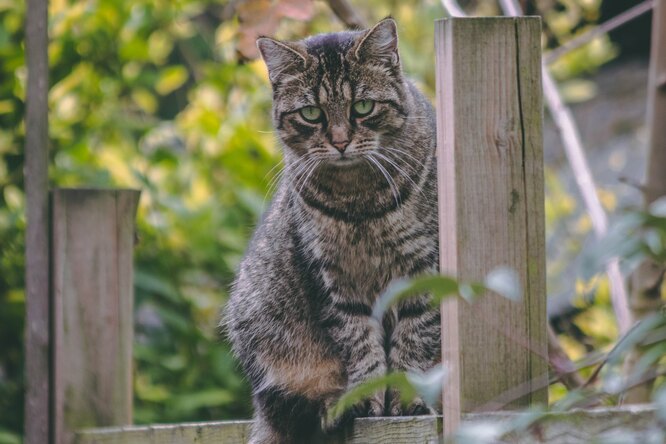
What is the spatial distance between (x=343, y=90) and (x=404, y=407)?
91 cm

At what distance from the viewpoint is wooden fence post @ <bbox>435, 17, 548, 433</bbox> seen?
1643 millimetres

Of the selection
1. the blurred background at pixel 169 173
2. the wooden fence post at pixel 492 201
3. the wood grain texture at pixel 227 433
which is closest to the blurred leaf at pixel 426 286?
the wooden fence post at pixel 492 201

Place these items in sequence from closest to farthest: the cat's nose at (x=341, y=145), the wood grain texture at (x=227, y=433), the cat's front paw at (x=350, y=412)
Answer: the wood grain texture at (x=227, y=433), the cat's front paw at (x=350, y=412), the cat's nose at (x=341, y=145)

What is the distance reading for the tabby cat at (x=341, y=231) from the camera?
267 cm

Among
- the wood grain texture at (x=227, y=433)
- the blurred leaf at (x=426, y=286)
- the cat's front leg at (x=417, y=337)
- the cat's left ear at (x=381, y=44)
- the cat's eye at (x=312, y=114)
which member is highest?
the cat's left ear at (x=381, y=44)

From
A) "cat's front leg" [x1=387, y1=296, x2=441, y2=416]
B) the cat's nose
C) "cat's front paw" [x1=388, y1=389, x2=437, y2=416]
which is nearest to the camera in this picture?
"cat's front paw" [x1=388, y1=389, x2=437, y2=416]

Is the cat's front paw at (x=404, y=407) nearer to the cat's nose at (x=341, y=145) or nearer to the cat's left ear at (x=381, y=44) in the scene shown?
the cat's nose at (x=341, y=145)

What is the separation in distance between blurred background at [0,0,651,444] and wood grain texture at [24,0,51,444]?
118cm

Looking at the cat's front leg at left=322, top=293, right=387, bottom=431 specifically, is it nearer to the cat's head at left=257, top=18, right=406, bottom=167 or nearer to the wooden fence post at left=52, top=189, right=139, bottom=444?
the cat's head at left=257, top=18, right=406, bottom=167

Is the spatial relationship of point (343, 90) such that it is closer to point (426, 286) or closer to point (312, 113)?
point (312, 113)

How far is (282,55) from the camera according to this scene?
288cm

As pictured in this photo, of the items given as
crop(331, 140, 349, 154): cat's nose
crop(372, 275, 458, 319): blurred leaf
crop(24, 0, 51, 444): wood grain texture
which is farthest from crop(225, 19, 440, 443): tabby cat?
crop(372, 275, 458, 319): blurred leaf

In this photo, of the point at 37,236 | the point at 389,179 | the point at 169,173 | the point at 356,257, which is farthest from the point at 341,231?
the point at 169,173

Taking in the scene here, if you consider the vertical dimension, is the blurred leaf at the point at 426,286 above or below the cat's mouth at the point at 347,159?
below
